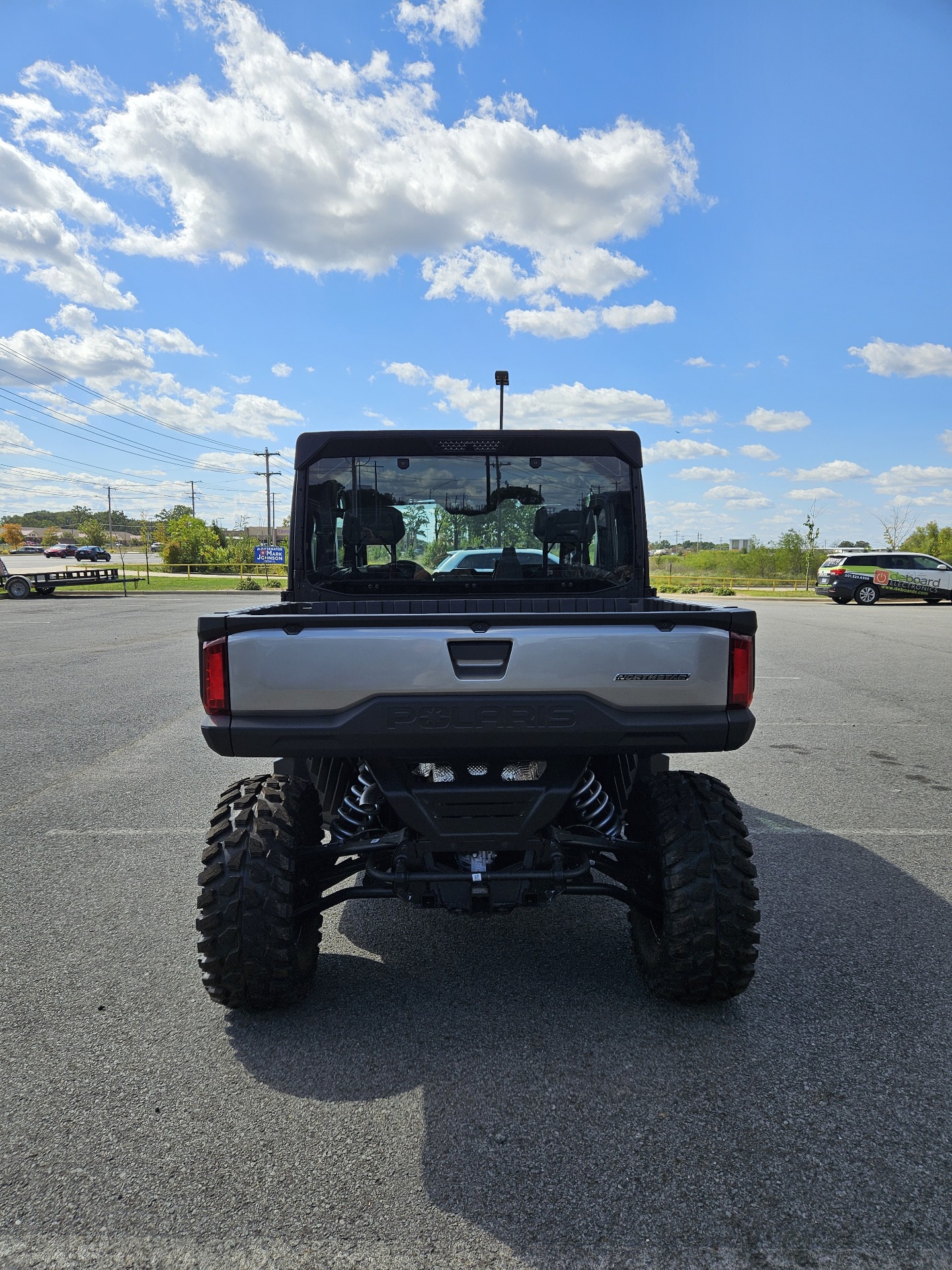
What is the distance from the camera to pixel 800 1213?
81.0 inches

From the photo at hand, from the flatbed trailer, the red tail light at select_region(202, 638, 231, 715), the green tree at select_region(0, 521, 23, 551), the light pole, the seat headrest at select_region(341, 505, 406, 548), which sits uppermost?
the green tree at select_region(0, 521, 23, 551)

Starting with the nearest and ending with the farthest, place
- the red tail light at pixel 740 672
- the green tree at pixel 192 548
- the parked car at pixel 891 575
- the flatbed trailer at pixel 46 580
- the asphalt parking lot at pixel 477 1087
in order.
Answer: the asphalt parking lot at pixel 477 1087
the red tail light at pixel 740 672
the parked car at pixel 891 575
the flatbed trailer at pixel 46 580
the green tree at pixel 192 548

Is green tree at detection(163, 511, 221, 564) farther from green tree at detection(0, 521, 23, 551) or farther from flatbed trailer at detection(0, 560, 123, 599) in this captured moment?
green tree at detection(0, 521, 23, 551)

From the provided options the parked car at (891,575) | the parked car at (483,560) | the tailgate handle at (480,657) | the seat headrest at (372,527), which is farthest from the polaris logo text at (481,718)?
the parked car at (891,575)

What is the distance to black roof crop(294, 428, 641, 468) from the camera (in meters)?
4.12

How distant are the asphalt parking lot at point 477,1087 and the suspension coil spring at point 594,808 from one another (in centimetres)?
54

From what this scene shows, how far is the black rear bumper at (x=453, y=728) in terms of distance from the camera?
2.72 m

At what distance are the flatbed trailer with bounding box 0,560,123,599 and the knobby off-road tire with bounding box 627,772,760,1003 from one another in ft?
111

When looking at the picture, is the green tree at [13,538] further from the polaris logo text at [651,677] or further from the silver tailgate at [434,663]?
the polaris logo text at [651,677]

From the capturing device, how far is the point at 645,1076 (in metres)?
2.62

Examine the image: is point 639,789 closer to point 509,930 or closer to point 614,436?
point 509,930

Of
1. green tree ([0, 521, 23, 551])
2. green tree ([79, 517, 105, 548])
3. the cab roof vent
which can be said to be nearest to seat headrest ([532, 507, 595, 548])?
the cab roof vent

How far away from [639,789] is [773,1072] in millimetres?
1032

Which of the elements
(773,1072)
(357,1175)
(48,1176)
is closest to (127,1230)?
(48,1176)
